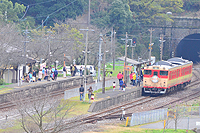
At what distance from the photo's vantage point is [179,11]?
2795 inches

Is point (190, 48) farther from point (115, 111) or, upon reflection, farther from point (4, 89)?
point (4, 89)

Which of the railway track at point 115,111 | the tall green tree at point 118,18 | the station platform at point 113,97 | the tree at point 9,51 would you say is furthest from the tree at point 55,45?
the tall green tree at point 118,18

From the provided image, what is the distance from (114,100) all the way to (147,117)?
22.3ft

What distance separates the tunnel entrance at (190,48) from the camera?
225ft

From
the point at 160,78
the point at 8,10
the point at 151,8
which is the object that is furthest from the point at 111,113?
the point at 151,8

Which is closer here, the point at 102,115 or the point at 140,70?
the point at 102,115

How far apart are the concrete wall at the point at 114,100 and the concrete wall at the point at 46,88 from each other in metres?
6.11

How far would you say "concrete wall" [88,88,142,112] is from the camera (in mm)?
23891

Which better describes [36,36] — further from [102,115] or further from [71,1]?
[102,115]

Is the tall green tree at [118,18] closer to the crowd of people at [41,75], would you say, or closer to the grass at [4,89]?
the crowd of people at [41,75]

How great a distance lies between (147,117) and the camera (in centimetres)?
2066

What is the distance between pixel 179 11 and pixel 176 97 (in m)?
43.5

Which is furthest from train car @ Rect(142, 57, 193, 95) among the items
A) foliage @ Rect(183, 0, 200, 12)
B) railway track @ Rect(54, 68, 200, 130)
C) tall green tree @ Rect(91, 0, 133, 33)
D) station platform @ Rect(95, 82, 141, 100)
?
foliage @ Rect(183, 0, 200, 12)

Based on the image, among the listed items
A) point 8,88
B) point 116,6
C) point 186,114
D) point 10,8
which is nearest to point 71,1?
point 116,6
